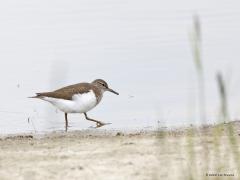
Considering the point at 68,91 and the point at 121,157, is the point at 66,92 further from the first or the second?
the point at 121,157

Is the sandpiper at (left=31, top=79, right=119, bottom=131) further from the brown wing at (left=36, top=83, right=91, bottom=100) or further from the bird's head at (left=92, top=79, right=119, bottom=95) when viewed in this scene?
the bird's head at (left=92, top=79, right=119, bottom=95)

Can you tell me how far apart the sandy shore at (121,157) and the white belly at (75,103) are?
5.79 feet

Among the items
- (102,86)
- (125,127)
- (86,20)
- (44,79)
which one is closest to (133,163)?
(125,127)

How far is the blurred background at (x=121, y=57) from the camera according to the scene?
1182 cm

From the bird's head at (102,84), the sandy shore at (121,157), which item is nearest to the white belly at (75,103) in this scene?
the bird's head at (102,84)

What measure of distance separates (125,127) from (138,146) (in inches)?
108

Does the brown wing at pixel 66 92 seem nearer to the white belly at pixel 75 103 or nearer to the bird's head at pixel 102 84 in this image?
the white belly at pixel 75 103

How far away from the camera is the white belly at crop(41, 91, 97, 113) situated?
11359 millimetres

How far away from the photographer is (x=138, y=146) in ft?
27.2

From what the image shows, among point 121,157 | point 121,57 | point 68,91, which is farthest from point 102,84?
point 121,157

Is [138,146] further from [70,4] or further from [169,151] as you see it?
[70,4]

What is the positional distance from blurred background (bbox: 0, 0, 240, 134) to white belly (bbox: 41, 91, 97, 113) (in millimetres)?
254

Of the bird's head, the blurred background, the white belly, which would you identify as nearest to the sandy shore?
the blurred background

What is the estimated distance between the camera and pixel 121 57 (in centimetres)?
1445
